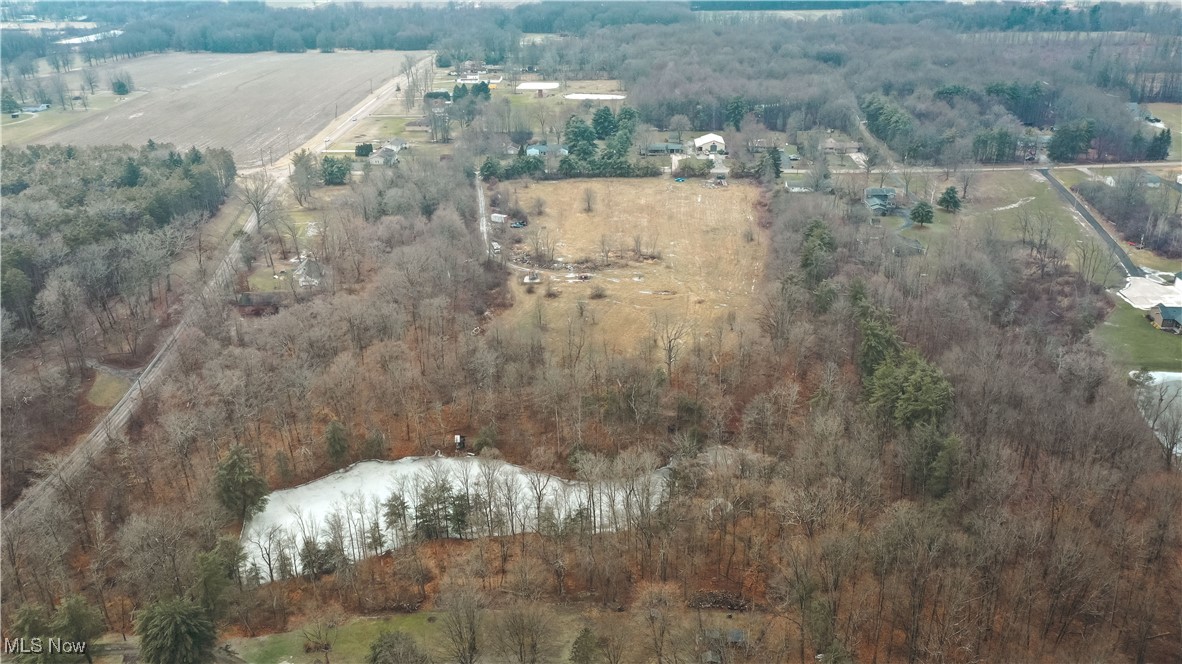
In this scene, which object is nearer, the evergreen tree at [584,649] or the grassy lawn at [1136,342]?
the evergreen tree at [584,649]

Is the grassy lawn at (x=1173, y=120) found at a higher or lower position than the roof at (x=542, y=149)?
higher

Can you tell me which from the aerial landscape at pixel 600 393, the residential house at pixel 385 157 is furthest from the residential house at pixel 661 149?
the residential house at pixel 385 157

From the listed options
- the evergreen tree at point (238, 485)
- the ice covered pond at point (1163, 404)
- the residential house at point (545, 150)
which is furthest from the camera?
the residential house at point (545, 150)

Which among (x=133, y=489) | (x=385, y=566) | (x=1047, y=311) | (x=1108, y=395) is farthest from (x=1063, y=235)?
(x=133, y=489)

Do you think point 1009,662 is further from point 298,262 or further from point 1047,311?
point 298,262

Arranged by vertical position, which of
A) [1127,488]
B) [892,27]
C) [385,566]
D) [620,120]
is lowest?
[385,566]

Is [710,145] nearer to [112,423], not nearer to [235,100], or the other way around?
[112,423]

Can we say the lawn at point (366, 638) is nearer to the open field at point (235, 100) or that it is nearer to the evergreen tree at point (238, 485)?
the evergreen tree at point (238, 485)

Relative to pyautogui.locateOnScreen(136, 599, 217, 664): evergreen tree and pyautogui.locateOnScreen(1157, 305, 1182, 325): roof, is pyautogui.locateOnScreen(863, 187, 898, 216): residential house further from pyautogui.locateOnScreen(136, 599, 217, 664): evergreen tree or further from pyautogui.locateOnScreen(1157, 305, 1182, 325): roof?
pyautogui.locateOnScreen(136, 599, 217, 664): evergreen tree
